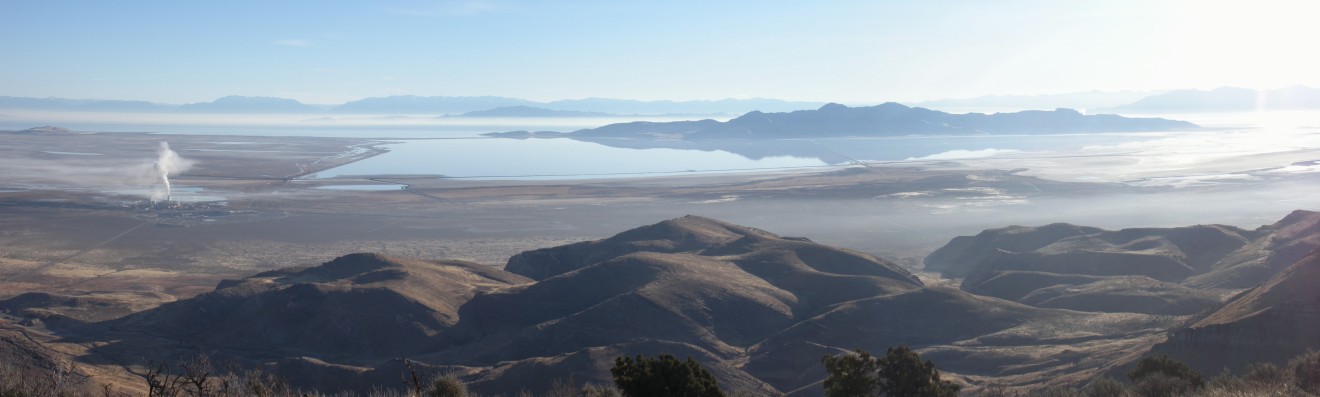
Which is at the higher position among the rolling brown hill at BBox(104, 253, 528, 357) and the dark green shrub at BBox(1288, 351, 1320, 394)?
the dark green shrub at BBox(1288, 351, 1320, 394)

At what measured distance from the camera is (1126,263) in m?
46.9

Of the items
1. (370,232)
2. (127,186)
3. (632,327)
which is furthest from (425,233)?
(127,186)

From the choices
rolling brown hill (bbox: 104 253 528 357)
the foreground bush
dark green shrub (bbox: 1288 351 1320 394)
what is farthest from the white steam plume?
dark green shrub (bbox: 1288 351 1320 394)

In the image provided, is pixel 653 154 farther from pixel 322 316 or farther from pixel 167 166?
pixel 322 316

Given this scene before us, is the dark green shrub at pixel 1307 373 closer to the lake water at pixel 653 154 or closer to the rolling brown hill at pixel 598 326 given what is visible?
the rolling brown hill at pixel 598 326

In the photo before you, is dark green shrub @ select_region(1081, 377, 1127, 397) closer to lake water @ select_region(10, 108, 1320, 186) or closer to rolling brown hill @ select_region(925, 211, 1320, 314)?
rolling brown hill @ select_region(925, 211, 1320, 314)

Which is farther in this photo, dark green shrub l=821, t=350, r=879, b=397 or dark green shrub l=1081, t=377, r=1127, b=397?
dark green shrub l=1081, t=377, r=1127, b=397

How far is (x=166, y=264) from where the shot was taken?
2152 inches

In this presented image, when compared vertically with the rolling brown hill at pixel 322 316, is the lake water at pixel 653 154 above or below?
above

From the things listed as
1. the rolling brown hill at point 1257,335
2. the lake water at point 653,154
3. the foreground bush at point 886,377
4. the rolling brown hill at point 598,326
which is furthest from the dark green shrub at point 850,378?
the lake water at point 653,154

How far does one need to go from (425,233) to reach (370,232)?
3.61m

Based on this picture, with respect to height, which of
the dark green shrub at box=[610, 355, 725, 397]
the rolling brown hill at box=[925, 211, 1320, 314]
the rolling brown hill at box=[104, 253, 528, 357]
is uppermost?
the dark green shrub at box=[610, 355, 725, 397]

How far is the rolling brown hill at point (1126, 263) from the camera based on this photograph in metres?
39.3

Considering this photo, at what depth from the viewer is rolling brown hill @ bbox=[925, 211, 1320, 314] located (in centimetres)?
3931
